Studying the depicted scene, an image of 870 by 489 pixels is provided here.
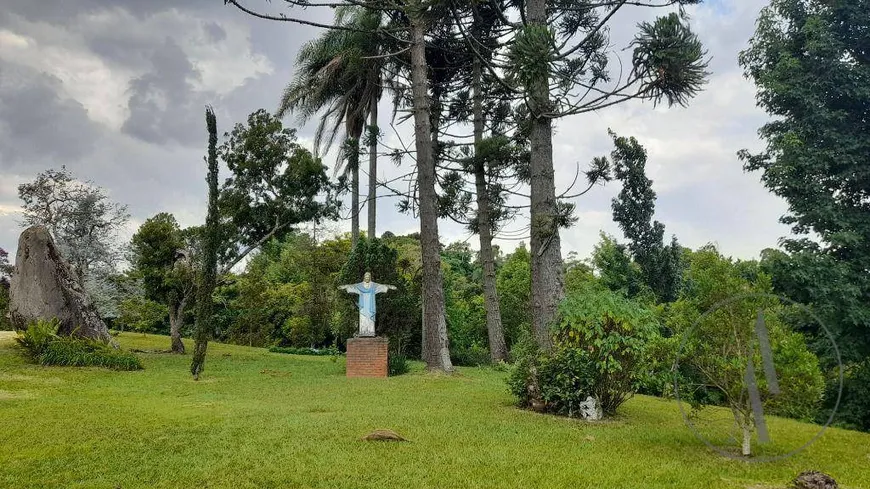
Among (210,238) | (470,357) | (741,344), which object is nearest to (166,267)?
(210,238)

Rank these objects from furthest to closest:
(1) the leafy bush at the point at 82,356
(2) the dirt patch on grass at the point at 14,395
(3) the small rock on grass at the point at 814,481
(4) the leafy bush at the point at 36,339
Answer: (4) the leafy bush at the point at 36,339, (1) the leafy bush at the point at 82,356, (2) the dirt patch on grass at the point at 14,395, (3) the small rock on grass at the point at 814,481

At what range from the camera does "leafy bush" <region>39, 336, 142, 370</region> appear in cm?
1188

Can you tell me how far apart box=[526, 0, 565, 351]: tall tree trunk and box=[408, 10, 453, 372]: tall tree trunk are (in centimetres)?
459

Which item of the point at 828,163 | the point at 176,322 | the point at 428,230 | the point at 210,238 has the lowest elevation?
the point at 176,322

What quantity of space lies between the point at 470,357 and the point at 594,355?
37.7 feet

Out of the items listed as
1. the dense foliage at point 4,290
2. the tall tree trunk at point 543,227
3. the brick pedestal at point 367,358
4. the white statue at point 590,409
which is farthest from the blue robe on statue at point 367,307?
the dense foliage at point 4,290

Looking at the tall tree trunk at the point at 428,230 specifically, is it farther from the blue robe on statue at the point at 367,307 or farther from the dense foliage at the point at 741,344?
the dense foliage at the point at 741,344

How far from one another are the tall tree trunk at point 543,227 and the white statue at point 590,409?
3.22ft

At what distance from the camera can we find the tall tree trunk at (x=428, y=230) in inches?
502

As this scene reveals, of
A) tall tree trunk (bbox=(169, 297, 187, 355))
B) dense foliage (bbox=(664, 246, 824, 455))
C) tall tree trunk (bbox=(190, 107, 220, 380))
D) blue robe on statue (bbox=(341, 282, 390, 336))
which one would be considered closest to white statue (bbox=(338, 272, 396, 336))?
blue robe on statue (bbox=(341, 282, 390, 336))

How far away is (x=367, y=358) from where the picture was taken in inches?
488

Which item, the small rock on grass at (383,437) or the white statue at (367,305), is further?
the white statue at (367,305)

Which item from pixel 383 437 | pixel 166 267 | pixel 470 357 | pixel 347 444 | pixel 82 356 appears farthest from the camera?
pixel 470 357

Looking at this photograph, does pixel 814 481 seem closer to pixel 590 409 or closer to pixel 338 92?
pixel 590 409
